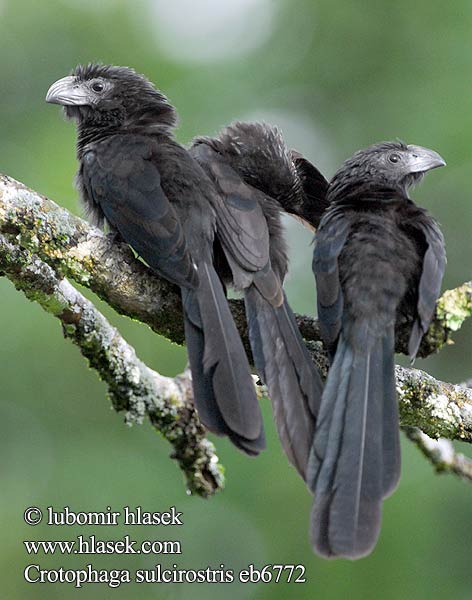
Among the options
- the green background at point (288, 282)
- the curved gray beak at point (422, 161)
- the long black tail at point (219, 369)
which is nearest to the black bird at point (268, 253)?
the long black tail at point (219, 369)

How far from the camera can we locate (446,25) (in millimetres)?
8242

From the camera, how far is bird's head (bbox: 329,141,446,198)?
4.48m

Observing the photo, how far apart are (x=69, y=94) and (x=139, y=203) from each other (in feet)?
3.56

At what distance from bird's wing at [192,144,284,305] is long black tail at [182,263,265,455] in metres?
0.20

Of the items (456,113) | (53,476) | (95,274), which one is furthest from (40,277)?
(456,113)

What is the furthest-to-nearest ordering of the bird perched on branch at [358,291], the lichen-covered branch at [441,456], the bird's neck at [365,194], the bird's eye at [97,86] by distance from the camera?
1. the bird's eye at [97,86]
2. the lichen-covered branch at [441,456]
3. the bird's neck at [365,194]
4. the bird perched on branch at [358,291]

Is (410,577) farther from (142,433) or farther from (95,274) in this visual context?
(95,274)

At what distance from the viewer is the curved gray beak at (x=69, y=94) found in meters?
4.67

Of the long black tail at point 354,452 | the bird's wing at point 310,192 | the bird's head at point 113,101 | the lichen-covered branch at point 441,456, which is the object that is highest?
the bird's head at point 113,101

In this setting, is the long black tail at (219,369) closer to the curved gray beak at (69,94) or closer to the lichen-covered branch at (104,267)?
the lichen-covered branch at (104,267)

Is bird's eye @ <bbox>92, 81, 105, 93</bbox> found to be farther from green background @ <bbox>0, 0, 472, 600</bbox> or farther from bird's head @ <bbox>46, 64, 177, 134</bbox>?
green background @ <bbox>0, 0, 472, 600</bbox>

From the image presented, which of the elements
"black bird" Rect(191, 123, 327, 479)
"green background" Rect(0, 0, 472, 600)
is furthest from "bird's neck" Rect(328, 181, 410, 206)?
"green background" Rect(0, 0, 472, 600)

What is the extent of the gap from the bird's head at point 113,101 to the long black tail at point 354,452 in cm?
175

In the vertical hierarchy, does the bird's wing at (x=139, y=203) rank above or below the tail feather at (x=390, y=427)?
above
